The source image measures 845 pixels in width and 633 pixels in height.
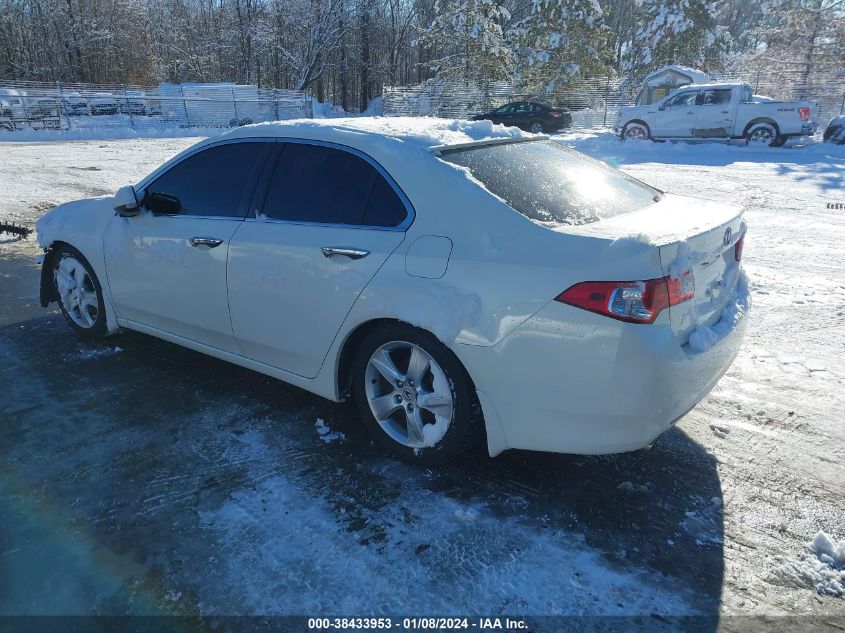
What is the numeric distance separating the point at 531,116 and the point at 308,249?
24102 millimetres

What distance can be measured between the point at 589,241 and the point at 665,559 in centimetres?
131

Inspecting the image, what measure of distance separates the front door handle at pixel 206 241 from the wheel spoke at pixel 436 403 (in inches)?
61.3

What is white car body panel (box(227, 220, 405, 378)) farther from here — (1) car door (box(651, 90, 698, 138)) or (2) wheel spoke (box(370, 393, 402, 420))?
(1) car door (box(651, 90, 698, 138))

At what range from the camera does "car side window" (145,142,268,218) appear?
139 inches

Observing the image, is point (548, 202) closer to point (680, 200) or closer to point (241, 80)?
point (680, 200)

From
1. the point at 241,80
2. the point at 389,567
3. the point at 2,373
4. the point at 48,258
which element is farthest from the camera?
the point at 241,80

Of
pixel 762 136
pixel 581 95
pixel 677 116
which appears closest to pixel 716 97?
pixel 677 116

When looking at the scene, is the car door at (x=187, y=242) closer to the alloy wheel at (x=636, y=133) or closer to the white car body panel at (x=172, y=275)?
the white car body panel at (x=172, y=275)

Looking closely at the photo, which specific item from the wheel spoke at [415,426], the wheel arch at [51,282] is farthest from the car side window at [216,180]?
the wheel spoke at [415,426]

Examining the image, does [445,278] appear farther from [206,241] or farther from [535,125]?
[535,125]

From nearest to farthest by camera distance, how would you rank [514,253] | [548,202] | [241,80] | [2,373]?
[514,253] → [548,202] → [2,373] → [241,80]

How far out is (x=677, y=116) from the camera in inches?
766

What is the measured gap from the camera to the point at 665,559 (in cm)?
237

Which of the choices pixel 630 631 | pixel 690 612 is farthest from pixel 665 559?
pixel 630 631
